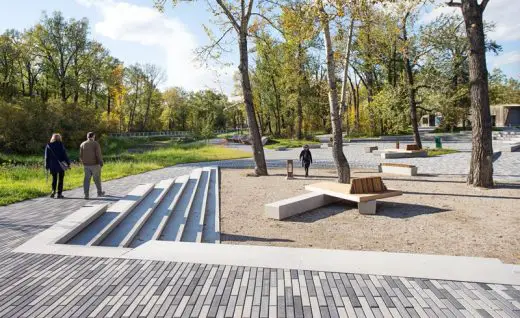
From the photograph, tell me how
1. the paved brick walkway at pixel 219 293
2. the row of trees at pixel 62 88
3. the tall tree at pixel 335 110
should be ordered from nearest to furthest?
the paved brick walkway at pixel 219 293, the tall tree at pixel 335 110, the row of trees at pixel 62 88

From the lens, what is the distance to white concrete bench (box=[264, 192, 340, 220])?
8594 millimetres

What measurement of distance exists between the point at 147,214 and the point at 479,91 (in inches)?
408

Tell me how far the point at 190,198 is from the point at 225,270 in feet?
17.8

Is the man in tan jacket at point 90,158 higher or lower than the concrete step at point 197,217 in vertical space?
higher

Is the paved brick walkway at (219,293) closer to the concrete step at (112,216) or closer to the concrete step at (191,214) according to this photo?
the concrete step at (112,216)

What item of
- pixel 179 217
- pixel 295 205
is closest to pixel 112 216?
pixel 179 217

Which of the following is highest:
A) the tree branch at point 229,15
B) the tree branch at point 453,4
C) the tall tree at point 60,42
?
the tall tree at point 60,42

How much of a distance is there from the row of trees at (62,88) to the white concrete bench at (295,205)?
852cm

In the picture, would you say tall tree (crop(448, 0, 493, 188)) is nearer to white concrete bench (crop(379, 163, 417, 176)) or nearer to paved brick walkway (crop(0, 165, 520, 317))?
white concrete bench (crop(379, 163, 417, 176))

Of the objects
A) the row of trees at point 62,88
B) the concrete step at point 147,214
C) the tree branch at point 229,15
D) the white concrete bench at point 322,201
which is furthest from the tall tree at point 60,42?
the white concrete bench at point 322,201

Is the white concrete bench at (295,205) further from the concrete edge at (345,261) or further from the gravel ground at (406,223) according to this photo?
the concrete edge at (345,261)

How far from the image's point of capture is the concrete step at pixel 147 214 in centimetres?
638

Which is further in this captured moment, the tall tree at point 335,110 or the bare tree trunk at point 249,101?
the bare tree trunk at point 249,101

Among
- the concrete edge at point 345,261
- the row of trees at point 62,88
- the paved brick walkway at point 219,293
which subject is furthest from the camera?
the row of trees at point 62,88
